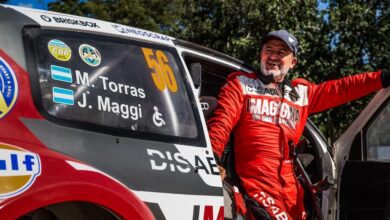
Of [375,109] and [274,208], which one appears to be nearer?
[274,208]

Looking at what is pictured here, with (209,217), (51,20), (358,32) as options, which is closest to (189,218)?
(209,217)

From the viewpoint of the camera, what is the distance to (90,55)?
9.77ft

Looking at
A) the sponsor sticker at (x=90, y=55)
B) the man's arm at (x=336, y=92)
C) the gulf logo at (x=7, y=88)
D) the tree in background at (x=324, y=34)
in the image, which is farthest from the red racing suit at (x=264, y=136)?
the tree in background at (x=324, y=34)

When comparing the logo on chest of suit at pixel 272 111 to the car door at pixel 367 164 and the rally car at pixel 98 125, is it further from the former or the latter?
the rally car at pixel 98 125

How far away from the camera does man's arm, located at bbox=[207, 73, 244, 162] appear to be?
3704 mm

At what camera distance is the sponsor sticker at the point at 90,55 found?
2953 mm

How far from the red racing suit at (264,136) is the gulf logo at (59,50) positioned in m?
1.28

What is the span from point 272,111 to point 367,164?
0.79 metres

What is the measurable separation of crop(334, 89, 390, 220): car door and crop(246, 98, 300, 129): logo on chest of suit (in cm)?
52

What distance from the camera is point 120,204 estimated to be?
2740 millimetres

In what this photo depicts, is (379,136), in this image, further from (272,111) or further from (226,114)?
(226,114)

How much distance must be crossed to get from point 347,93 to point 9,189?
2.88 meters

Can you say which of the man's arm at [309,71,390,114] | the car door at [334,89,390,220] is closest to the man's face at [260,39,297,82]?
the man's arm at [309,71,390,114]

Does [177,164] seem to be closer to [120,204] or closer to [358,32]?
[120,204]
